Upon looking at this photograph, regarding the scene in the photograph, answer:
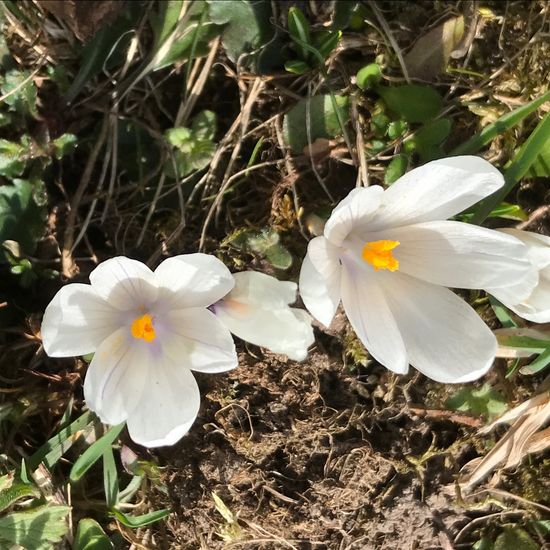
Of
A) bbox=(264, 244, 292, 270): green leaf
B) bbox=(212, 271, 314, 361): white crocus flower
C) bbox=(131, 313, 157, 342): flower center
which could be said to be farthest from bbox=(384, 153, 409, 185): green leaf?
bbox=(131, 313, 157, 342): flower center

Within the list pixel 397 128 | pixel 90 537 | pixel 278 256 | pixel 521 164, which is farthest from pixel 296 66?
pixel 90 537

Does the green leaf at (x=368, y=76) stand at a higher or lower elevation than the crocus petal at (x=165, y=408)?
higher

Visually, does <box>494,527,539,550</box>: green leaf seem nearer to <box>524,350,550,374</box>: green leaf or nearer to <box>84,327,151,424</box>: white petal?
<box>524,350,550,374</box>: green leaf

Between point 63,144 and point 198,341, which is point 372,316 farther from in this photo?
point 63,144

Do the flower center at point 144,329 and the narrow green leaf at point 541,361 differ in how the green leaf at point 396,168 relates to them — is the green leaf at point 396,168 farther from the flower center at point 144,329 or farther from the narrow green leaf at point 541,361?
the flower center at point 144,329

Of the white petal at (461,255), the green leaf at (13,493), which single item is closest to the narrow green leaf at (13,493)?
the green leaf at (13,493)

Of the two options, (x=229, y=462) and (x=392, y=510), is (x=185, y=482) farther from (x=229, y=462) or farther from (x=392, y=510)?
(x=392, y=510)

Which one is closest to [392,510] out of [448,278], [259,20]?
[448,278]
